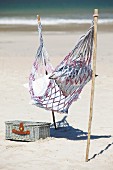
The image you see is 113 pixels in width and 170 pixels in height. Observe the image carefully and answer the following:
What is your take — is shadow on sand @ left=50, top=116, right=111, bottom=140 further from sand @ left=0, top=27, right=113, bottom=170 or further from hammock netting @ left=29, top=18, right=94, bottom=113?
hammock netting @ left=29, top=18, right=94, bottom=113

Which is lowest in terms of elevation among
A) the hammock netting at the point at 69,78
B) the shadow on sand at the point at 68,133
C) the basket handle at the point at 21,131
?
the shadow on sand at the point at 68,133

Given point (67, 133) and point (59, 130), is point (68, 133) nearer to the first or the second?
point (67, 133)

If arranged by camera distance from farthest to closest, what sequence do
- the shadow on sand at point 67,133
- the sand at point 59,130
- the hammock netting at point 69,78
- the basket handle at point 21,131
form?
the shadow on sand at point 67,133 < the basket handle at point 21,131 < the hammock netting at point 69,78 < the sand at point 59,130

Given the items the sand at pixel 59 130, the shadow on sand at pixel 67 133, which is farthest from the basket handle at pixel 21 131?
the shadow on sand at pixel 67 133

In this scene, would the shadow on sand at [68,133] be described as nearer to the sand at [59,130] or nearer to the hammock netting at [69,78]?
the sand at [59,130]

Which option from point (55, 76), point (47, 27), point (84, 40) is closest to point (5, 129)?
point (55, 76)

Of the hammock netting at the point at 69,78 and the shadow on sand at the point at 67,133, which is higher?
the hammock netting at the point at 69,78

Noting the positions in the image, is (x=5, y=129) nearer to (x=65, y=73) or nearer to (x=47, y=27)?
(x=65, y=73)

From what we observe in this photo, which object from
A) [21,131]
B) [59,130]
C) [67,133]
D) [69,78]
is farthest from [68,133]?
[69,78]

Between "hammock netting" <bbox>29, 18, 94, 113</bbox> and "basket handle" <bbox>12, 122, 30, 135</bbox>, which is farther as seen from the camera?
"basket handle" <bbox>12, 122, 30, 135</bbox>

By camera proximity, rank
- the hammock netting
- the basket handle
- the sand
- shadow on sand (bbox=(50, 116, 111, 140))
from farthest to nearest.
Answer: shadow on sand (bbox=(50, 116, 111, 140))
the basket handle
the hammock netting
the sand

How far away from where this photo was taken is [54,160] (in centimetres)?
741

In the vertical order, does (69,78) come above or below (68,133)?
above

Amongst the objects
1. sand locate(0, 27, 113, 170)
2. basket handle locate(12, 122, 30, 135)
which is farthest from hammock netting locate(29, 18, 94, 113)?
sand locate(0, 27, 113, 170)
